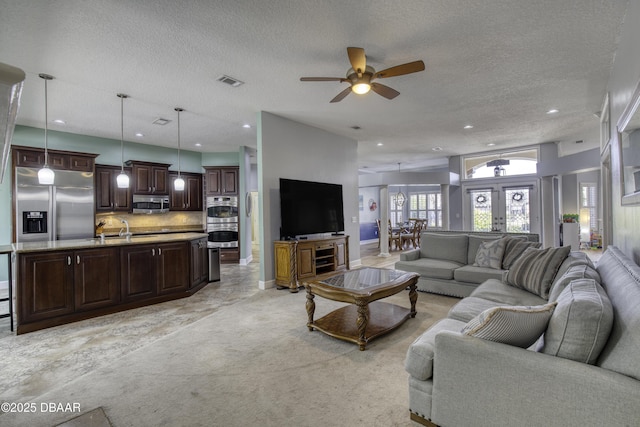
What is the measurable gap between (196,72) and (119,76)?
937 millimetres

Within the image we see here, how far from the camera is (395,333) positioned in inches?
119

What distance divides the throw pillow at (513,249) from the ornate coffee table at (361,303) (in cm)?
144

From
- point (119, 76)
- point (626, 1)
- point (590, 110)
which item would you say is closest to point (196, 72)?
point (119, 76)

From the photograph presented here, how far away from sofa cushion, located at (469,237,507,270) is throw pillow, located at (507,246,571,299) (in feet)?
2.70

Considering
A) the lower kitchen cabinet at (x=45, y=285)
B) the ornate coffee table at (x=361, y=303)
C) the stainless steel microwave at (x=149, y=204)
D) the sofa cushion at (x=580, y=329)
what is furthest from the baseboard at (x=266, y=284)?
the sofa cushion at (x=580, y=329)

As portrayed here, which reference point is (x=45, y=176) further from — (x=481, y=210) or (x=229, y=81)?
(x=481, y=210)

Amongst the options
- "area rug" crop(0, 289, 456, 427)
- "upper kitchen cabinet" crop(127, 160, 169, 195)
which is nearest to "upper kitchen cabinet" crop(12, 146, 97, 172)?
"upper kitchen cabinet" crop(127, 160, 169, 195)

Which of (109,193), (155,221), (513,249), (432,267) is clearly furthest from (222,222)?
(513,249)

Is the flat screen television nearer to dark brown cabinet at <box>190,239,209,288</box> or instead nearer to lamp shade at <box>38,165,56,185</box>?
dark brown cabinet at <box>190,239,209,288</box>

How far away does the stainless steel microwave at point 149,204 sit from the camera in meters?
6.65

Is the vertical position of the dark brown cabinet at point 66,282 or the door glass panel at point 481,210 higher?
the door glass panel at point 481,210

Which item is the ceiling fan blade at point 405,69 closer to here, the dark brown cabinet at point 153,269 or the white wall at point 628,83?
the white wall at point 628,83

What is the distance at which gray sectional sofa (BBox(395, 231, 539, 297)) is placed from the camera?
4016 mm

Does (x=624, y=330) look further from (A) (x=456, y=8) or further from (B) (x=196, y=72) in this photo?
(B) (x=196, y=72)
